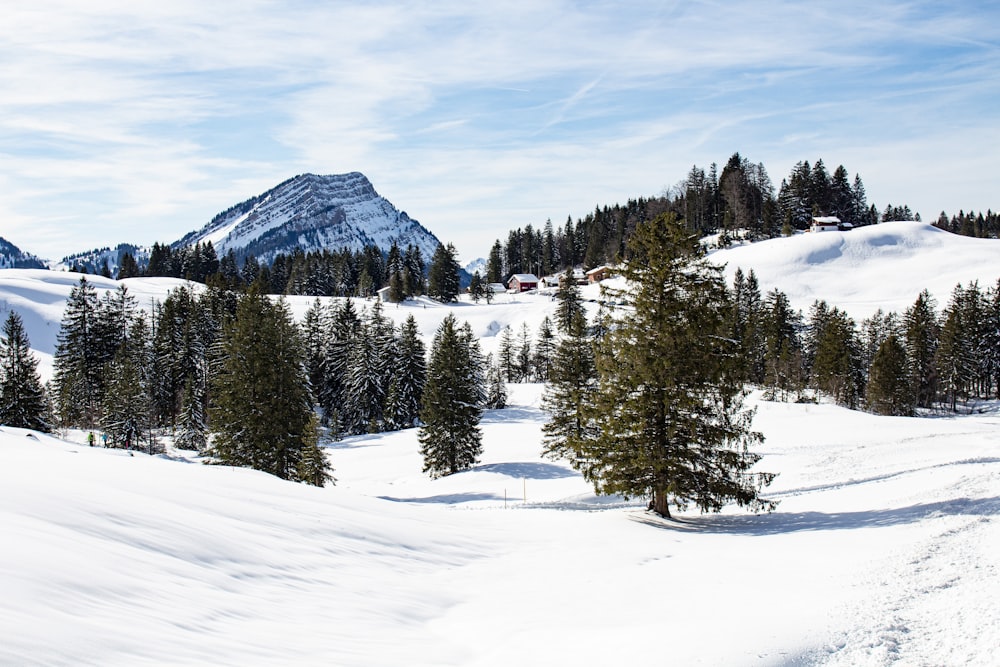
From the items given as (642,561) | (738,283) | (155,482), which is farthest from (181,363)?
(738,283)

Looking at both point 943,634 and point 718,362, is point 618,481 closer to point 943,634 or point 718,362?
point 718,362

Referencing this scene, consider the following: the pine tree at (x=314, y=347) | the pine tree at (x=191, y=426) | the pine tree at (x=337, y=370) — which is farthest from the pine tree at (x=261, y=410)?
the pine tree at (x=314, y=347)

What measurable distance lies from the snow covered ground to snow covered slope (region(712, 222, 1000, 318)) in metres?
89.3

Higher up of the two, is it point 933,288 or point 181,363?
point 933,288

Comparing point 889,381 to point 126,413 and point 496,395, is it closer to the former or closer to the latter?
point 496,395

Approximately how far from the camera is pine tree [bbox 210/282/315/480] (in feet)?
94.2

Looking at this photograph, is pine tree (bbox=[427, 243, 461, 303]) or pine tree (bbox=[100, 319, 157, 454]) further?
pine tree (bbox=[427, 243, 461, 303])

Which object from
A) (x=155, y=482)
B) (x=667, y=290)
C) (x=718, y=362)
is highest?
(x=667, y=290)

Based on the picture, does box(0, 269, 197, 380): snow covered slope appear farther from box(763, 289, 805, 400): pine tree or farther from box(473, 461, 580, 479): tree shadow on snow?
box(763, 289, 805, 400): pine tree

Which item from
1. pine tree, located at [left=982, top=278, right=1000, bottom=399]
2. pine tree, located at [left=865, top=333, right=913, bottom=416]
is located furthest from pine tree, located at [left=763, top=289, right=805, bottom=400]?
pine tree, located at [left=982, top=278, right=1000, bottom=399]

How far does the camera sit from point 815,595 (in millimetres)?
8695

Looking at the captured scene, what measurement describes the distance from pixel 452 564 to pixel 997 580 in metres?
8.35

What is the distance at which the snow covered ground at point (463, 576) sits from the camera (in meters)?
6.24

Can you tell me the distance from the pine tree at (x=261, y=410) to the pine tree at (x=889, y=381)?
53829 mm
